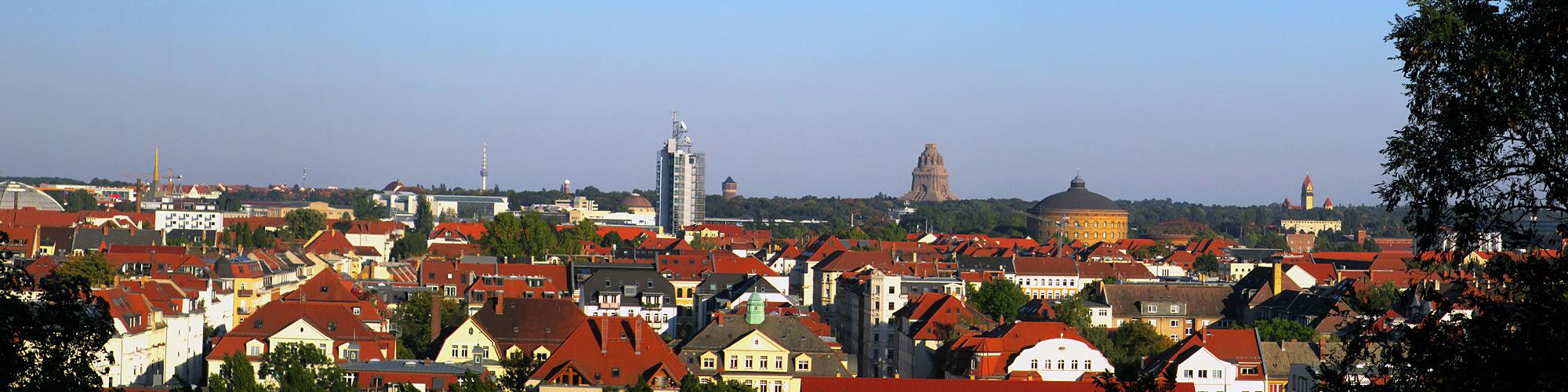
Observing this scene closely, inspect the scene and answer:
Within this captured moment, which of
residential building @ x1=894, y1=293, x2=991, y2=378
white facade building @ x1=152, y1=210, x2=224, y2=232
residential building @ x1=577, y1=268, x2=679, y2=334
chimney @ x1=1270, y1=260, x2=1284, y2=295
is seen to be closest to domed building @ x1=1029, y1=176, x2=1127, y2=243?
white facade building @ x1=152, y1=210, x2=224, y2=232

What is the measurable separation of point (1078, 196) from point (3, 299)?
18101 cm

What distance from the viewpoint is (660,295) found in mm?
73000

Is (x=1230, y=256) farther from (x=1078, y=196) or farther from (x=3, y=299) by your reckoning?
(x=3, y=299)

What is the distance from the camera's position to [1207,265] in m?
119

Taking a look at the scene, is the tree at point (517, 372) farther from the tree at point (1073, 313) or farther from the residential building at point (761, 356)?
the tree at point (1073, 313)

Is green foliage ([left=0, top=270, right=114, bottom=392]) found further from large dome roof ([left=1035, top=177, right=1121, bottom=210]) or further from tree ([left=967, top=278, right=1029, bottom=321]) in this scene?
large dome roof ([left=1035, top=177, right=1121, bottom=210])

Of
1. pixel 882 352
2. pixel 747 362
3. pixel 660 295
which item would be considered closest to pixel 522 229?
pixel 660 295

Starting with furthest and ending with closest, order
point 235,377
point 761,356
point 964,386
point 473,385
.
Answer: point 761,356
point 235,377
point 964,386
point 473,385

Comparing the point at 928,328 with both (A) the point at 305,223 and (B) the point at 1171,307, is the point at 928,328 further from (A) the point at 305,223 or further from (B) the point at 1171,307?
(A) the point at 305,223

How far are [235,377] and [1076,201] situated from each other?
A: 15425 centimetres

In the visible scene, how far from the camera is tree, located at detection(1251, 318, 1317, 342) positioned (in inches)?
2494

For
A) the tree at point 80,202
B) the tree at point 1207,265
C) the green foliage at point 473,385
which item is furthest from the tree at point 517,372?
the tree at point 80,202

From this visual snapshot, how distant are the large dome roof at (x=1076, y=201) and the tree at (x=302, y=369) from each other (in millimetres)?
146570

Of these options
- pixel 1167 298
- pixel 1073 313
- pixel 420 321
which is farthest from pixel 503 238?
pixel 420 321
